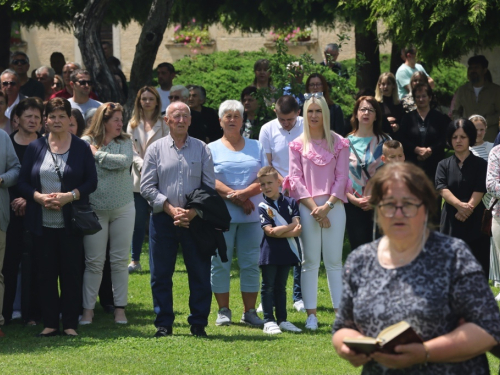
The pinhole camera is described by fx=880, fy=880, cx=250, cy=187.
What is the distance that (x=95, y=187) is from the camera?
8422mm

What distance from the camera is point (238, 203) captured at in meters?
8.90

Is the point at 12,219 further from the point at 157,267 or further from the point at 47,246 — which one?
A: the point at 157,267

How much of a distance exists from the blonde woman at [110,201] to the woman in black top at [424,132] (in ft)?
14.0

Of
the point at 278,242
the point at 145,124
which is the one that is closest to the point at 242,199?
the point at 278,242

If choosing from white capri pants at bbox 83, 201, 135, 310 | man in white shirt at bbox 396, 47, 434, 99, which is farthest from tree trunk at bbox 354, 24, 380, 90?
white capri pants at bbox 83, 201, 135, 310

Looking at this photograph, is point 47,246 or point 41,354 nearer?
point 41,354

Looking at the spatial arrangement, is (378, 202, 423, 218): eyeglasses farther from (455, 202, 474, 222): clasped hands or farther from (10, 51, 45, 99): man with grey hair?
(10, 51, 45, 99): man with grey hair

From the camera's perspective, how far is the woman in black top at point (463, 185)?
980 cm

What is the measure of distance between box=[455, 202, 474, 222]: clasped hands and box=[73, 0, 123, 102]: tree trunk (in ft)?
19.9

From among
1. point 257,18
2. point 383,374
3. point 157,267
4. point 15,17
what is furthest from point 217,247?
point 15,17

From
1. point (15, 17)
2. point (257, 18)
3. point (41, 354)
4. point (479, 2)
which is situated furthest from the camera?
point (15, 17)

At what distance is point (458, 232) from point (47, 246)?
457 centimetres

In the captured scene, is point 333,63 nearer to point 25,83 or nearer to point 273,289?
point 25,83

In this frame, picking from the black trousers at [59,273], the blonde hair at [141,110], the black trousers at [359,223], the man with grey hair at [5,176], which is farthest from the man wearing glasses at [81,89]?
the black trousers at [359,223]
